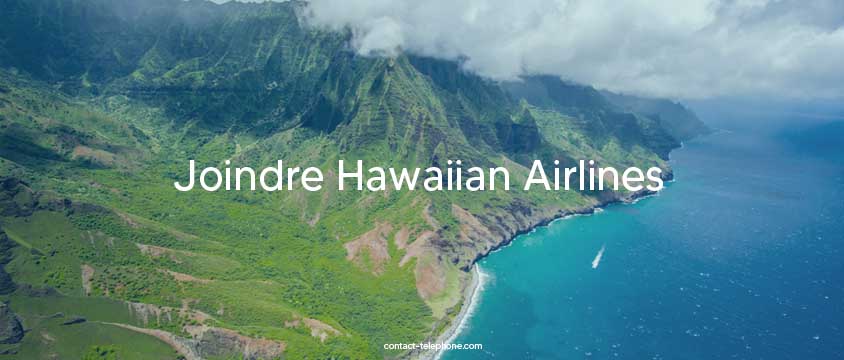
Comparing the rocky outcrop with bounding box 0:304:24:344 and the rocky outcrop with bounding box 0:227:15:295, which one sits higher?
the rocky outcrop with bounding box 0:227:15:295

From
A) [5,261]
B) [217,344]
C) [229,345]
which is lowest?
[229,345]

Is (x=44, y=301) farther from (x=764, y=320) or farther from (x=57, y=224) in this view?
(x=764, y=320)

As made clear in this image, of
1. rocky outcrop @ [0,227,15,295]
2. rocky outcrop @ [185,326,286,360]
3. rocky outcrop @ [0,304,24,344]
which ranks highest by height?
rocky outcrop @ [0,227,15,295]

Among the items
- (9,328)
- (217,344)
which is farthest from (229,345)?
(9,328)

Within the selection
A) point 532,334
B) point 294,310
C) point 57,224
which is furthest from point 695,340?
point 57,224

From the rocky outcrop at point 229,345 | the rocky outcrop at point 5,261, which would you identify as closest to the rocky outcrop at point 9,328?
the rocky outcrop at point 5,261

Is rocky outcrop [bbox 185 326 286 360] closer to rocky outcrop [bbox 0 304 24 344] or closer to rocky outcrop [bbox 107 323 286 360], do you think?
rocky outcrop [bbox 107 323 286 360]

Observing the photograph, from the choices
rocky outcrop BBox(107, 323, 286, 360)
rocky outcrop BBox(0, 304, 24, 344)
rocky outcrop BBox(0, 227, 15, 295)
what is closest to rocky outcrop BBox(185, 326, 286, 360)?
rocky outcrop BBox(107, 323, 286, 360)

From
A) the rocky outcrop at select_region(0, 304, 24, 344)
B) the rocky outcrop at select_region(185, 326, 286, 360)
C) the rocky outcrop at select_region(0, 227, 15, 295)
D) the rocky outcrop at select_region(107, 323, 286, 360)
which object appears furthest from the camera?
the rocky outcrop at select_region(185, 326, 286, 360)

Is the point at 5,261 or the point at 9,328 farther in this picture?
the point at 5,261

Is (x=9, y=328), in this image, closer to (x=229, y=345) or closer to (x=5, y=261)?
(x=5, y=261)
